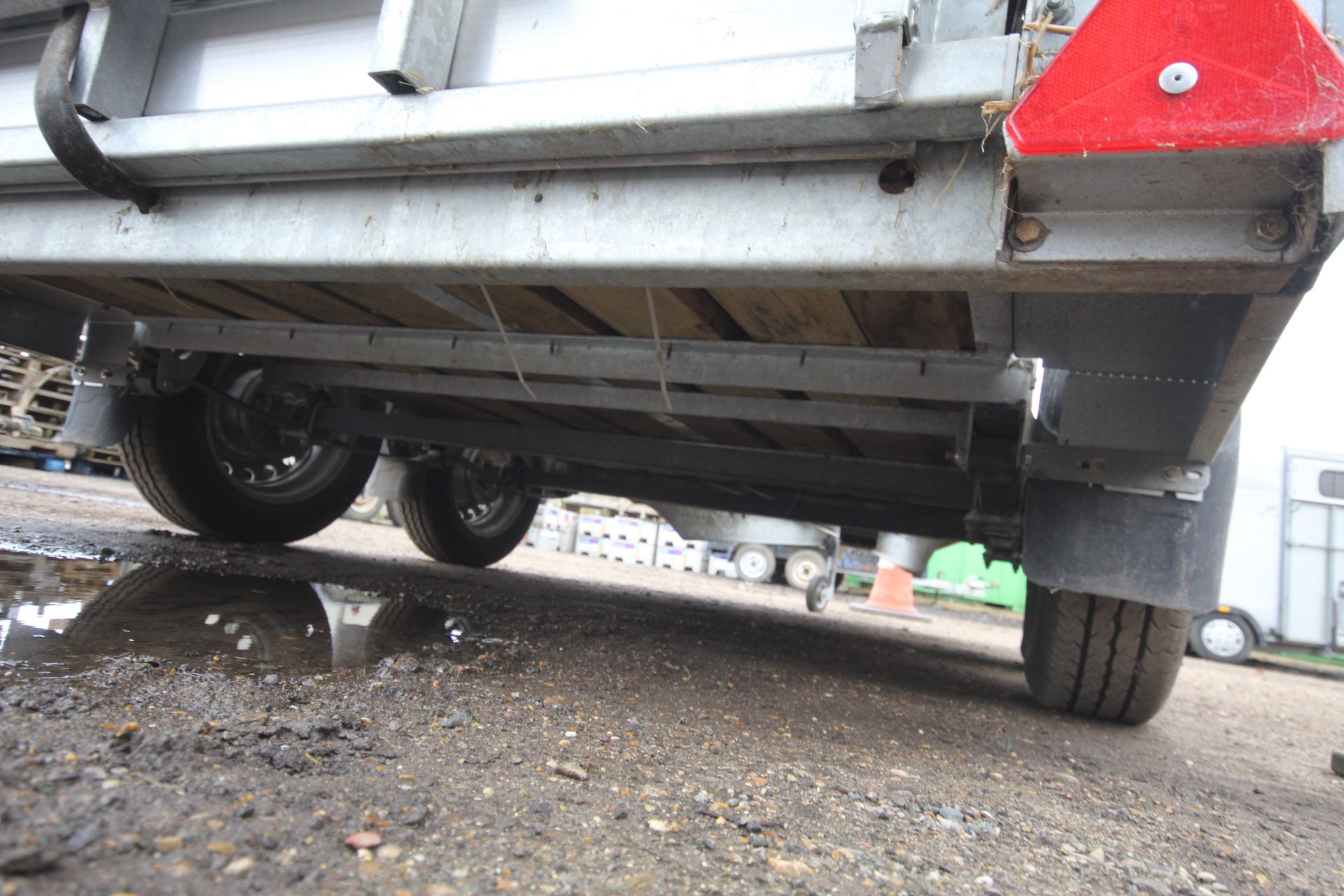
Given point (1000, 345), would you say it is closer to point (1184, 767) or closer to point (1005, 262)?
point (1005, 262)

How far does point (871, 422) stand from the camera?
8.13 ft

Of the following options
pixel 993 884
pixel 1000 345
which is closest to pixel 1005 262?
pixel 1000 345

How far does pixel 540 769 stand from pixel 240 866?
0.54 metres

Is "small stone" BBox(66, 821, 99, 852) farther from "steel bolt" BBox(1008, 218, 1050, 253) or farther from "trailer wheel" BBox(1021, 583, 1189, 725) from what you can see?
"trailer wheel" BBox(1021, 583, 1189, 725)

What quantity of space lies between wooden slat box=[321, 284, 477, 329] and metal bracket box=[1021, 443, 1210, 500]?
6.19 feet

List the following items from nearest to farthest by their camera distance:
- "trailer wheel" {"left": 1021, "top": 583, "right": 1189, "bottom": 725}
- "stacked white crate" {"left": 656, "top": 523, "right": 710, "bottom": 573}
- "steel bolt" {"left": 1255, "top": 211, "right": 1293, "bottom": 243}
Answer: "steel bolt" {"left": 1255, "top": 211, "right": 1293, "bottom": 243} < "trailer wheel" {"left": 1021, "top": 583, "right": 1189, "bottom": 725} < "stacked white crate" {"left": 656, "top": 523, "right": 710, "bottom": 573}

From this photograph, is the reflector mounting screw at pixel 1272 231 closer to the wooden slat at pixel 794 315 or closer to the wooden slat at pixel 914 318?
the wooden slat at pixel 914 318

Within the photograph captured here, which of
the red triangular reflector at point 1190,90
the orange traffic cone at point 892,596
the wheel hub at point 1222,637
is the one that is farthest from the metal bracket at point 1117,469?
the orange traffic cone at point 892,596

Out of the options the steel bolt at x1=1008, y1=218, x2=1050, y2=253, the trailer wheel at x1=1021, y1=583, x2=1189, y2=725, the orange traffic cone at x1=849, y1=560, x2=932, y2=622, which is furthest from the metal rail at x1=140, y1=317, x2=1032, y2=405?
the orange traffic cone at x1=849, y1=560, x2=932, y2=622

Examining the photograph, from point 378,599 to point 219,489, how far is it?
1437 millimetres

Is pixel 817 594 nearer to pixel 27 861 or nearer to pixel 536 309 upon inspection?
pixel 536 309

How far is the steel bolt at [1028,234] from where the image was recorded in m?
1.13

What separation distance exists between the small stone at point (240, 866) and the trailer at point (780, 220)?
1096 millimetres

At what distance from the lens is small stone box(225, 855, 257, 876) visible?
796mm
